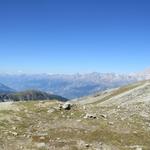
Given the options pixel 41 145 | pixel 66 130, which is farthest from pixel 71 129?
pixel 41 145

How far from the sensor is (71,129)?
3130 centimetres

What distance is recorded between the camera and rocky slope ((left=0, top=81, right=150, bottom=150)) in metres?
26.0

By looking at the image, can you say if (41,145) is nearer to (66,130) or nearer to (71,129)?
(66,130)

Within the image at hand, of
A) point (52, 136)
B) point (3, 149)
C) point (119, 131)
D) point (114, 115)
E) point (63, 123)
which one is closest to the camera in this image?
point (3, 149)

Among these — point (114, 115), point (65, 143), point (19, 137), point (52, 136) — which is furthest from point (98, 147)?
A: point (114, 115)

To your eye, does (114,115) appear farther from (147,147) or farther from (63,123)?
(147,147)

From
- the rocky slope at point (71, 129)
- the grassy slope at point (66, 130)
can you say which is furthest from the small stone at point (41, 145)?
the grassy slope at point (66, 130)

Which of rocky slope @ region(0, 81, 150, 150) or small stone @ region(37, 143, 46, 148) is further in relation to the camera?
rocky slope @ region(0, 81, 150, 150)

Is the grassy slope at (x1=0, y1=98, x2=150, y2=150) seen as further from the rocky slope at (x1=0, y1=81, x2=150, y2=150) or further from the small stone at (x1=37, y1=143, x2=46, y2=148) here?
the small stone at (x1=37, y1=143, x2=46, y2=148)

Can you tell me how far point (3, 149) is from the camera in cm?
2359

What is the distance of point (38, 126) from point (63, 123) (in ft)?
11.3

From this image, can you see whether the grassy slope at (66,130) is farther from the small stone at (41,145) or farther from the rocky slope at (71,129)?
the small stone at (41,145)

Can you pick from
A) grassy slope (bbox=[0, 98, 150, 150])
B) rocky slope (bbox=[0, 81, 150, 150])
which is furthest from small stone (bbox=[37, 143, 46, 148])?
grassy slope (bbox=[0, 98, 150, 150])

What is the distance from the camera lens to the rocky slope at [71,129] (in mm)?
25969
